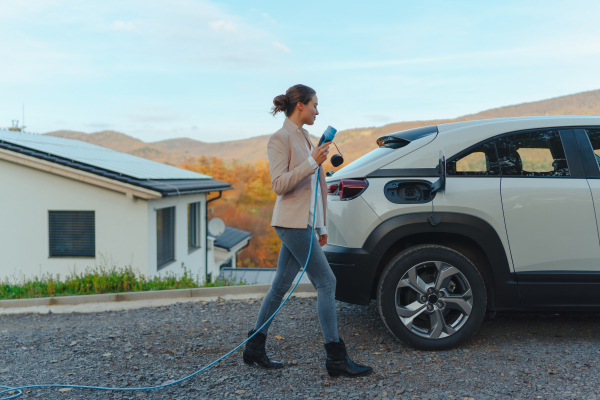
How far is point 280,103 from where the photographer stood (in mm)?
3025

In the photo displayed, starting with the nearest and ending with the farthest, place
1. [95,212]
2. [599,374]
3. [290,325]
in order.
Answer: [599,374], [290,325], [95,212]

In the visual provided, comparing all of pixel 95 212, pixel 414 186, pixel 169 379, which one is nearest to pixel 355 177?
pixel 414 186

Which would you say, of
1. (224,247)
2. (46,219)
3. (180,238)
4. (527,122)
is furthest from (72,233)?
(527,122)

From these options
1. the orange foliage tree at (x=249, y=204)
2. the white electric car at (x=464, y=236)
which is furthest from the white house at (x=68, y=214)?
the orange foliage tree at (x=249, y=204)

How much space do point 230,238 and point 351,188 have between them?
71.6ft

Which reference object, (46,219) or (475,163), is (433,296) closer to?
(475,163)

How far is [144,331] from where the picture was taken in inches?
170

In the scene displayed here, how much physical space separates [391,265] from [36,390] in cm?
259

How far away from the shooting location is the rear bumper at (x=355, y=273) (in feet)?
11.1

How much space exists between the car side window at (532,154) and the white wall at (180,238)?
29.7ft

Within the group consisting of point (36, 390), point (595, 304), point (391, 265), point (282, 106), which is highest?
point (282, 106)

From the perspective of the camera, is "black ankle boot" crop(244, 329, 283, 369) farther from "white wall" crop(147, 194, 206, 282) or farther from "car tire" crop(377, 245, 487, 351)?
"white wall" crop(147, 194, 206, 282)

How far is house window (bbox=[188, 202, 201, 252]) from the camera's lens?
16.9m

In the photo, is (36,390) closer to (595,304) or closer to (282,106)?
(282,106)
